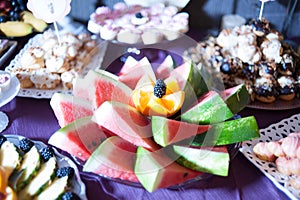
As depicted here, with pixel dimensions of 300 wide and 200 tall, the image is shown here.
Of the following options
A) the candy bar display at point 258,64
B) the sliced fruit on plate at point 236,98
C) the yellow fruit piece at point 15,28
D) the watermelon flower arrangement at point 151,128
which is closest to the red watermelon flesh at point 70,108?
the watermelon flower arrangement at point 151,128

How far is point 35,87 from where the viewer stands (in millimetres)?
1251

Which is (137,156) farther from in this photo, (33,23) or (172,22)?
(33,23)

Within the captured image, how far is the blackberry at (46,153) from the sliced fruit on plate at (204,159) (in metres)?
0.31

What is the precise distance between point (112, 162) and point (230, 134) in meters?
0.28

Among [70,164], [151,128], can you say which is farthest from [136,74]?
[70,164]

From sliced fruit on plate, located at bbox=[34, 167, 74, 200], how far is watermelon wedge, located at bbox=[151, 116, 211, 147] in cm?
22

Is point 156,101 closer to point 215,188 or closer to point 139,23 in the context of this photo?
point 215,188

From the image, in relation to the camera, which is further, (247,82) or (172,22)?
(172,22)

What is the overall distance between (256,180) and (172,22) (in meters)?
0.73

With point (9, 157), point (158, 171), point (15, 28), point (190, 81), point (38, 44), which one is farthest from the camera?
point (15, 28)

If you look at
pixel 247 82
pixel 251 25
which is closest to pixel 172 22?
pixel 251 25

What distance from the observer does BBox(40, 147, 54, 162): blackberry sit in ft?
3.08

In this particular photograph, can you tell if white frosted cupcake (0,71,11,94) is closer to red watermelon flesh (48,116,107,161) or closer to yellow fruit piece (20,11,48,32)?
red watermelon flesh (48,116,107,161)

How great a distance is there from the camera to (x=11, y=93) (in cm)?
105
